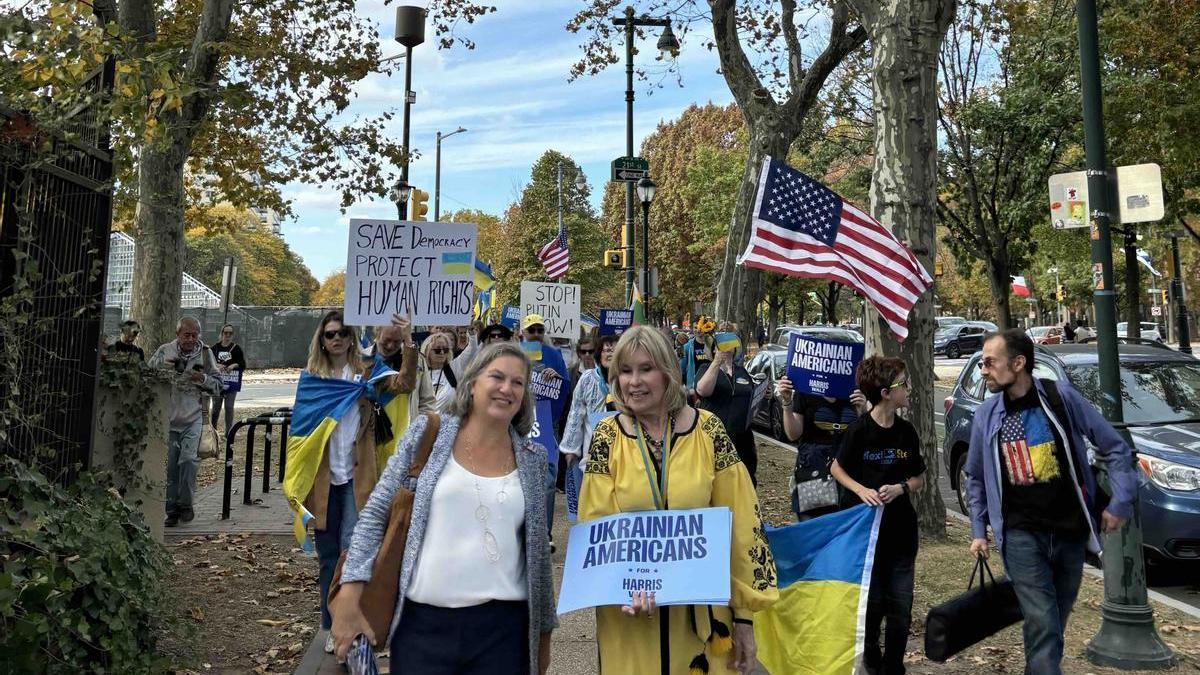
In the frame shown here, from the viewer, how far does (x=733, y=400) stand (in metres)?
8.66

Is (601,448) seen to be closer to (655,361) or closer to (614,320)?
(655,361)

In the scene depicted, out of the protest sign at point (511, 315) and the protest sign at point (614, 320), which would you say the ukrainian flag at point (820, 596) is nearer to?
the protest sign at point (614, 320)

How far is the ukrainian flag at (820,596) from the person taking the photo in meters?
4.33

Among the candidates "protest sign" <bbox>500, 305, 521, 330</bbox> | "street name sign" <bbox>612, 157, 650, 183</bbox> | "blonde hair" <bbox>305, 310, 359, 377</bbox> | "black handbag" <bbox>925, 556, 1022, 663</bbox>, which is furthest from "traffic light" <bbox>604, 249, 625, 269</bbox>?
"black handbag" <bbox>925, 556, 1022, 663</bbox>

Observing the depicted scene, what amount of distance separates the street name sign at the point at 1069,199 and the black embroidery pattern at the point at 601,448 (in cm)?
408

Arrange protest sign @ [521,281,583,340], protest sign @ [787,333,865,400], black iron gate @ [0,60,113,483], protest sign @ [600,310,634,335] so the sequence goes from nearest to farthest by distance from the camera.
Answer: black iron gate @ [0,60,113,483] → protest sign @ [787,333,865,400] → protest sign @ [521,281,583,340] → protest sign @ [600,310,634,335]

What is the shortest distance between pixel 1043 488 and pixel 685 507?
84.2 inches

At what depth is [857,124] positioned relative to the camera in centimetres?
2780

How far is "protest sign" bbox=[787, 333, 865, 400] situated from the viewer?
20.0 ft

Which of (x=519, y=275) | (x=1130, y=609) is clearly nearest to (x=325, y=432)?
(x=1130, y=609)

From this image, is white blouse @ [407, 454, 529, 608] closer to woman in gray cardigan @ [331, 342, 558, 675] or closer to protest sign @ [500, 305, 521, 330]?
woman in gray cardigan @ [331, 342, 558, 675]

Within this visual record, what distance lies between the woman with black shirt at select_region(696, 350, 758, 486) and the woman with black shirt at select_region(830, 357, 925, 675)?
3129 mm

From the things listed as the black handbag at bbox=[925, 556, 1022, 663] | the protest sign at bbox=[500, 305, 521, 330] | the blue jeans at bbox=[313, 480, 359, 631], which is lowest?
the black handbag at bbox=[925, 556, 1022, 663]

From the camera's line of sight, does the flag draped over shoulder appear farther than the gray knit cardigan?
Yes
